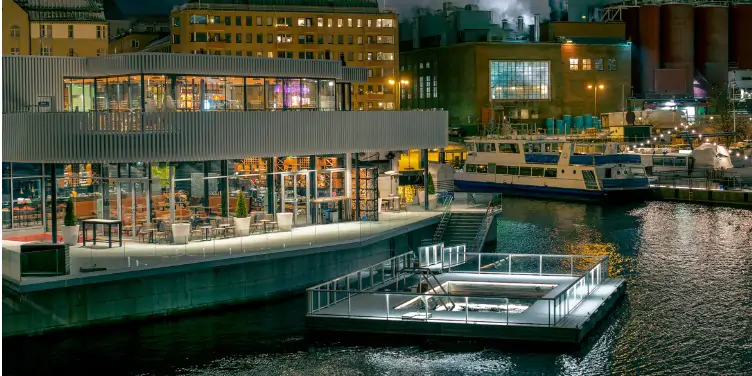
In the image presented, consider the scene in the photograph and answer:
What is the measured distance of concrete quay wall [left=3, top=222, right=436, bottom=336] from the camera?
32.9 meters

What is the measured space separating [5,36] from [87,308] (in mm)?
65149

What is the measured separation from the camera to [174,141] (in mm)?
40406

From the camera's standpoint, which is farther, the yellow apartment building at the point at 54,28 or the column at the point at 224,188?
the yellow apartment building at the point at 54,28

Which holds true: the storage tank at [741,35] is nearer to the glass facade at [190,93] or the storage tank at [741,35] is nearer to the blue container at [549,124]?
the blue container at [549,124]

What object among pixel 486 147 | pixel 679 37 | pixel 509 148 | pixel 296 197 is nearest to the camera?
pixel 296 197

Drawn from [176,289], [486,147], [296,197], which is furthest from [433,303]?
[486,147]

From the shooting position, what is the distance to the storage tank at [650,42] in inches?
5354

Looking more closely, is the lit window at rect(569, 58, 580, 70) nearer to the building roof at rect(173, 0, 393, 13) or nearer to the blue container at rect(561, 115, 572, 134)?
the blue container at rect(561, 115, 572, 134)

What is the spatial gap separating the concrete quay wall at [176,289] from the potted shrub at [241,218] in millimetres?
3359

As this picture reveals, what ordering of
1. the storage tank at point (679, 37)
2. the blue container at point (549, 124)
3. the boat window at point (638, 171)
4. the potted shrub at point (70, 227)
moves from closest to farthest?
the potted shrub at point (70, 227)
the boat window at point (638, 171)
the blue container at point (549, 124)
the storage tank at point (679, 37)

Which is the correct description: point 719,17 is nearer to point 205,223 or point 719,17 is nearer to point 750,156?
point 750,156

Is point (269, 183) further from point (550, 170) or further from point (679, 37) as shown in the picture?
point (679, 37)

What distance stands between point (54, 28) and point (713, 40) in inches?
3114

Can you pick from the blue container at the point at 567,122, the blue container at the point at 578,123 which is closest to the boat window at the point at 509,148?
the blue container at the point at 567,122
